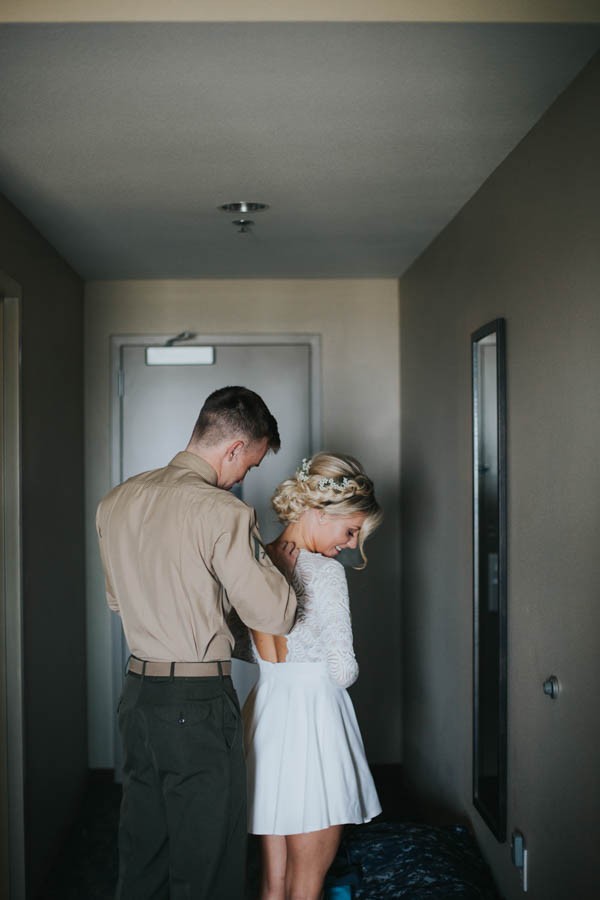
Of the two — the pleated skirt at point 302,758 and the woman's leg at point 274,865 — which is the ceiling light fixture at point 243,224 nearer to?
the pleated skirt at point 302,758

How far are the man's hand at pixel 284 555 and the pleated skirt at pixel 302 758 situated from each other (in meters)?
0.24

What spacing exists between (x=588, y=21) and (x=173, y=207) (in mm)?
1711

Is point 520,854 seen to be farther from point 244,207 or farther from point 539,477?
point 244,207

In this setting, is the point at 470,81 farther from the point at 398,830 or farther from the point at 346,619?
the point at 398,830

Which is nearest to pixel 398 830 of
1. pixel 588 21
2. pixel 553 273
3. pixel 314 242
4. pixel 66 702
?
pixel 66 702

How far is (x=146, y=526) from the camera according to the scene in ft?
7.30

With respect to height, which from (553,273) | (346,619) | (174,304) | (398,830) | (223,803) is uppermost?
(174,304)

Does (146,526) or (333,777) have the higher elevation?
(146,526)

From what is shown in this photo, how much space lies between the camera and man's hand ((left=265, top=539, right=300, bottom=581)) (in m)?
2.38

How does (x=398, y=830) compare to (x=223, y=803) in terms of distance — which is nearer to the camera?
(x=223, y=803)

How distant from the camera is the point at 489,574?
2.99 metres

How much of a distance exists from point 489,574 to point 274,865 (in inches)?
44.9

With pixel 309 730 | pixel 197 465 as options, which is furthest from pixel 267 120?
pixel 309 730

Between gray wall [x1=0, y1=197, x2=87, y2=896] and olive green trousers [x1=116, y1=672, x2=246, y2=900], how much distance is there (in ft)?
3.50
